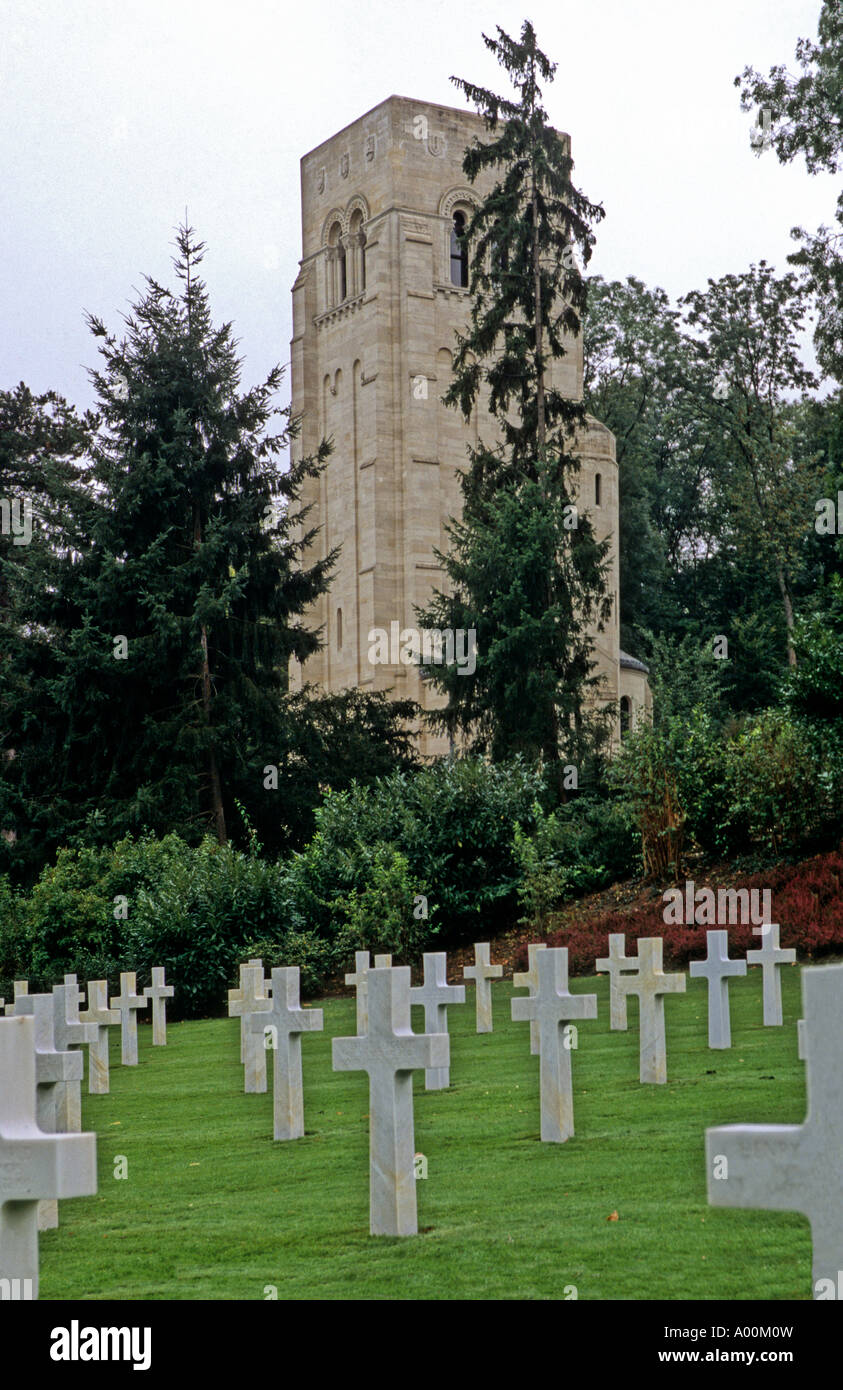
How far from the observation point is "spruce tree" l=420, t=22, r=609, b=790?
108ft

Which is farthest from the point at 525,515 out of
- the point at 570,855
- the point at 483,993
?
the point at 483,993

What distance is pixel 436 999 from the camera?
13.5m

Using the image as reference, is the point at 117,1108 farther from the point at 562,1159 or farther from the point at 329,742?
the point at 329,742

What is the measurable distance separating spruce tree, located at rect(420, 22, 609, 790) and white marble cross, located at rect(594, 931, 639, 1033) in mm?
15106

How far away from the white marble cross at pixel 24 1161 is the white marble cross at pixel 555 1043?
5.41 metres

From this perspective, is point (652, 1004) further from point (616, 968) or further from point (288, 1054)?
point (616, 968)

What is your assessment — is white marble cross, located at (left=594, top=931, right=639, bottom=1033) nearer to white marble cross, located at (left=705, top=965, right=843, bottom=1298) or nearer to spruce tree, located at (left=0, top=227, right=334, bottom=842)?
white marble cross, located at (left=705, top=965, right=843, bottom=1298)

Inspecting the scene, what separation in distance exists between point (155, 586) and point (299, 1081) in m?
23.1

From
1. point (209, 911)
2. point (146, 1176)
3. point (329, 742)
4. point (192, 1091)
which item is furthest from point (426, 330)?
point (146, 1176)

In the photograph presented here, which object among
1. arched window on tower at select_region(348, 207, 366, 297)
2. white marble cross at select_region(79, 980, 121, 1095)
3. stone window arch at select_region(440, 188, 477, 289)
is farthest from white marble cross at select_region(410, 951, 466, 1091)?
arched window on tower at select_region(348, 207, 366, 297)

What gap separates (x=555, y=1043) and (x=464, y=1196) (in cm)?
169

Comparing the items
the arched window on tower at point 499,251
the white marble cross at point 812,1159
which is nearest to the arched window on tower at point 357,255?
the arched window on tower at point 499,251

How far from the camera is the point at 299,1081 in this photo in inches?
444

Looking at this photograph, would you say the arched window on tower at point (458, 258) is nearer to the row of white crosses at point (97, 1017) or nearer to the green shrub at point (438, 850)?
the green shrub at point (438, 850)
